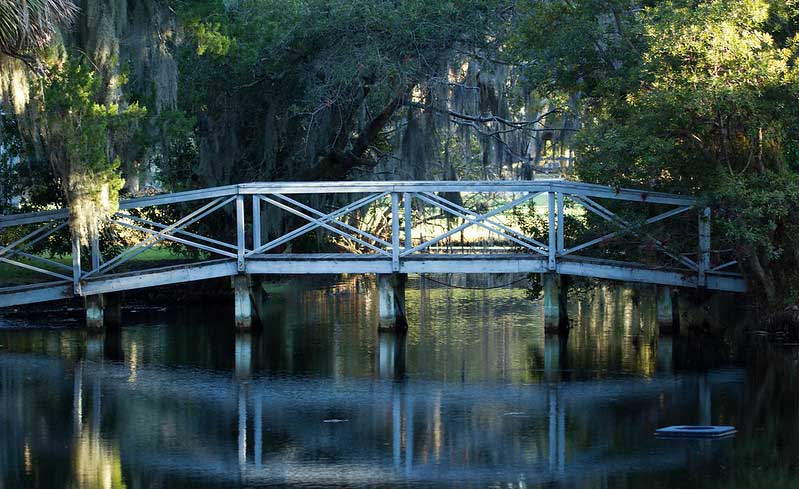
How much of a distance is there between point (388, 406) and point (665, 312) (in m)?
6.27

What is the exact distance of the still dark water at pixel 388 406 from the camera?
938 cm

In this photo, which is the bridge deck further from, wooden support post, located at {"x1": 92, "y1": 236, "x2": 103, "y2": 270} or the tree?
the tree

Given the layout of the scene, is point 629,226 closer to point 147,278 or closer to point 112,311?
point 147,278

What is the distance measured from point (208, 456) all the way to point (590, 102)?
33.1 feet

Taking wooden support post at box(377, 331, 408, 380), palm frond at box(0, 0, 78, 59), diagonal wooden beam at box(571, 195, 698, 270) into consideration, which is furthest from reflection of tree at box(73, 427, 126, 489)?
diagonal wooden beam at box(571, 195, 698, 270)

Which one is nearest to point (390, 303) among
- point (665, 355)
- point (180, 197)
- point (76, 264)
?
point (180, 197)

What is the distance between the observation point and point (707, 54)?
14.2 m

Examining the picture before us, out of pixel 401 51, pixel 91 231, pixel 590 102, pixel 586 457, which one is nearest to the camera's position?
pixel 586 457

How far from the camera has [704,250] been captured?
15.8 metres

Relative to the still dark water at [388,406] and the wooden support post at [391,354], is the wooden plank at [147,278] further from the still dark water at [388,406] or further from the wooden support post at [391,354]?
the wooden support post at [391,354]

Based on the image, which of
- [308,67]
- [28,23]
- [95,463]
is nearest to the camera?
[95,463]

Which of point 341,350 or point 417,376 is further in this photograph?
point 341,350

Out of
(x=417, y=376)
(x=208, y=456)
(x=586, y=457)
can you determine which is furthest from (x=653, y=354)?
(x=208, y=456)

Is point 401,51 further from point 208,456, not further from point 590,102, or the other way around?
point 208,456
